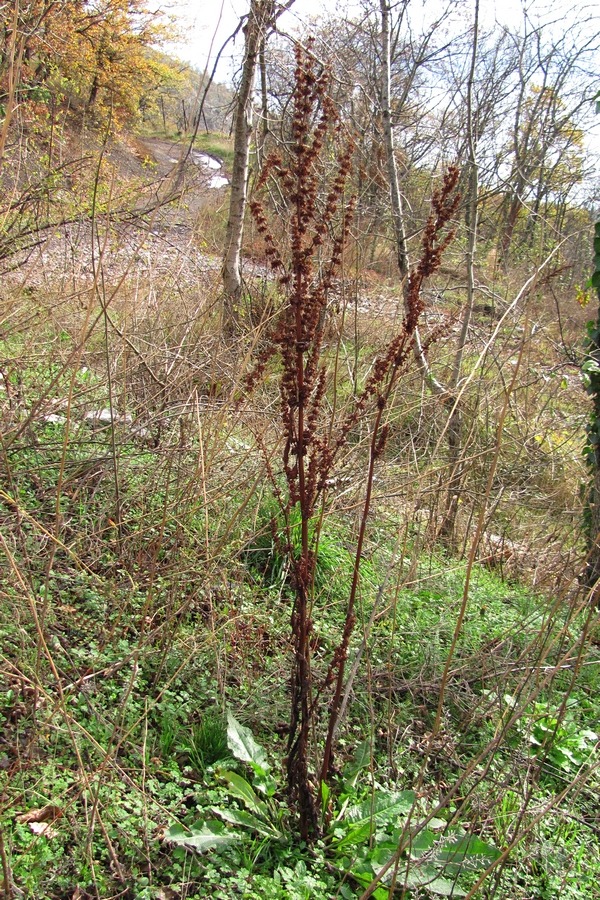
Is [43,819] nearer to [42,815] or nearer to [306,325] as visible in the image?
[42,815]

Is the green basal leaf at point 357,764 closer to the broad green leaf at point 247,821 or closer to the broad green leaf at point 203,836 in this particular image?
the broad green leaf at point 247,821

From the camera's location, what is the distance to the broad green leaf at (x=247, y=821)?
2.04 m

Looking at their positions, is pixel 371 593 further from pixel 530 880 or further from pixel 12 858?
pixel 12 858

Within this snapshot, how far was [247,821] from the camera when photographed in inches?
81.2

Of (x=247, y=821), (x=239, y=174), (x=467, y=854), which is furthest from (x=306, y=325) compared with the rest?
(x=239, y=174)

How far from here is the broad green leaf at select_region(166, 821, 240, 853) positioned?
75.4 inches

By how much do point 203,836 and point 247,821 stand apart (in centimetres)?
17

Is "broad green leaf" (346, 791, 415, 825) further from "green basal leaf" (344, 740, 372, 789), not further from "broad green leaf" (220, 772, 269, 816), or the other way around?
"broad green leaf" (220, 772, 269, 816)

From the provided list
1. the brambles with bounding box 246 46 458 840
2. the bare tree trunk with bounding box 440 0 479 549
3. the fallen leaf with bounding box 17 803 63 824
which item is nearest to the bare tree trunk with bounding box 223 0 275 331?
the bare tree trunk with bounding box 440 0 479 549

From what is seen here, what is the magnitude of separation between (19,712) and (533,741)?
2.14 m

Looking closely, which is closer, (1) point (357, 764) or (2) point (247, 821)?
(2) point (247, 821)

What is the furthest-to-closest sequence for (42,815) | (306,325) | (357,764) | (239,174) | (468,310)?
(239,174) < (468,310) < (357,764) < (42,815) < (306,325)

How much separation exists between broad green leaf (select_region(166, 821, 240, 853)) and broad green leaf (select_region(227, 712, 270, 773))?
0.23 meters

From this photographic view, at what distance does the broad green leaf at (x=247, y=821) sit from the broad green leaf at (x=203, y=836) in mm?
33
